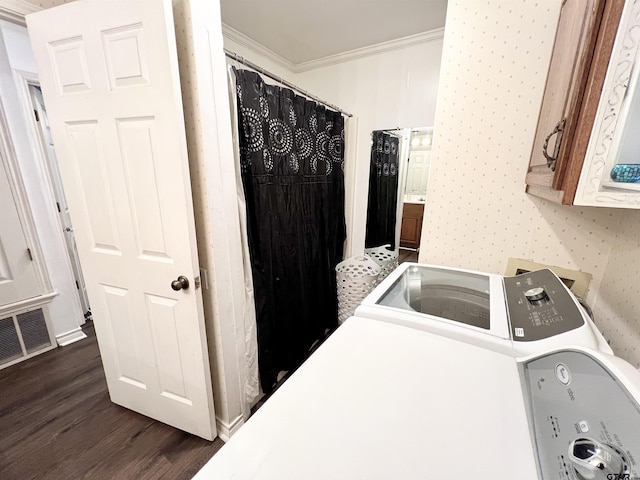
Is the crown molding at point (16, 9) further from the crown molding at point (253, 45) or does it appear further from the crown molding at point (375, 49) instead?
the crown molding at point (375, 49)

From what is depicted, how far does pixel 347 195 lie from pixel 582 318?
6.52 feet

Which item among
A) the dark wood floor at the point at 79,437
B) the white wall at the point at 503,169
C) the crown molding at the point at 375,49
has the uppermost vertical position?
the crown molding at the point at 375,49

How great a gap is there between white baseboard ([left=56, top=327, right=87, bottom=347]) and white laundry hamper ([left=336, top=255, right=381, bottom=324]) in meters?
2.36

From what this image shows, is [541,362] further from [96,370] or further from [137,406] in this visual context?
[96,370]

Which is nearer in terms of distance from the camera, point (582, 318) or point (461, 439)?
point (461, 439)

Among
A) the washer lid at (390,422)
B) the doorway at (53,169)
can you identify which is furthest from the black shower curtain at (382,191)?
the doorway at (53,169)

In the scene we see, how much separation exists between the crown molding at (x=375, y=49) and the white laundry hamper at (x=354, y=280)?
1.73 meters

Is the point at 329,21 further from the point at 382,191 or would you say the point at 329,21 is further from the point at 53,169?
the point at 53,169

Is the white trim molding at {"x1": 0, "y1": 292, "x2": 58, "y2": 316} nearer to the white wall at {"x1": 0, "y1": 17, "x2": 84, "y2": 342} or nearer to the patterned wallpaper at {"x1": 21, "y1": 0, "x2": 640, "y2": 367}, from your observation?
the white wall at {"x1": 0, "y1": 17, "x2": 84, "y2": 342}

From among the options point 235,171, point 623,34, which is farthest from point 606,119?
point 235,171

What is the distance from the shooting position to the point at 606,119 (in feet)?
1.81

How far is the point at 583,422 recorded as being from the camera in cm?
43

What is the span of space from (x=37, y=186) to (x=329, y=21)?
99.0 inches

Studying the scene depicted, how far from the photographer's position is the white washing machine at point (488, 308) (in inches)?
27.2
